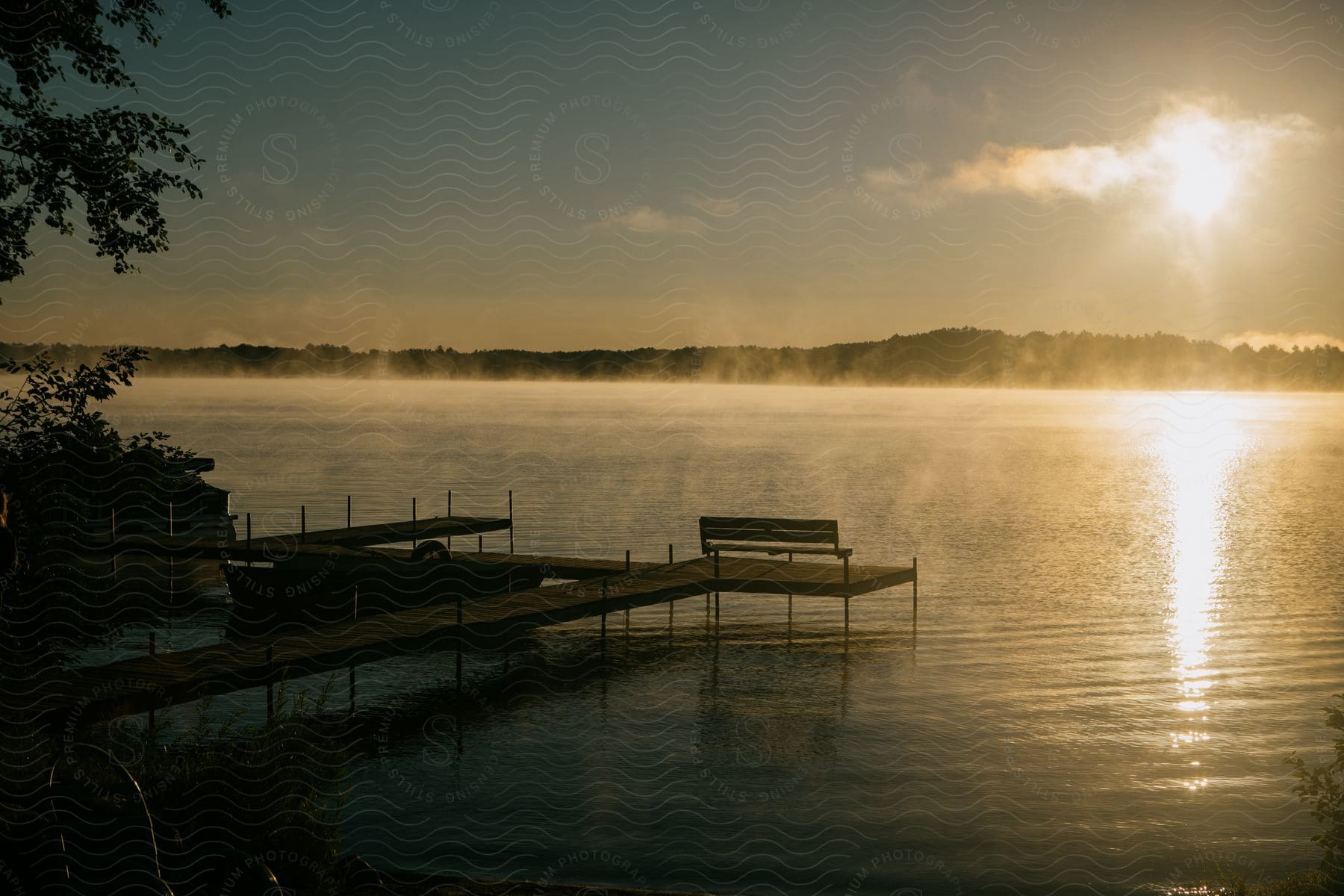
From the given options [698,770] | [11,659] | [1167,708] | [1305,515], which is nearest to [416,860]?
[698,770]

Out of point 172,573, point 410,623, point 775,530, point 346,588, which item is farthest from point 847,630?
point 172,573

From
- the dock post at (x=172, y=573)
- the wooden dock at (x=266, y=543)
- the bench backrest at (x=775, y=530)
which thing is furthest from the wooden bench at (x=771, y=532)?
the dock post at (x=172, y=573)

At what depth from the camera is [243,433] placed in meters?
154

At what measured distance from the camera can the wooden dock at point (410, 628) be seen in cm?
1348

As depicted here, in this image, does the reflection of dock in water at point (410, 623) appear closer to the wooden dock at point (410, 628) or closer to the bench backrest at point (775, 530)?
the wooden dock at point (410, 628)

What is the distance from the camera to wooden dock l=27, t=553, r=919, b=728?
531 inches

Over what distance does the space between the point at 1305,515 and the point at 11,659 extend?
202 ft

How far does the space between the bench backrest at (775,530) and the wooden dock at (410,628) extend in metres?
0.64

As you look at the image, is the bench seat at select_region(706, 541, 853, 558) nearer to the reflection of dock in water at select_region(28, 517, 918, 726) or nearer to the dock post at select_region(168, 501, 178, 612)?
the reflection of dock in water at select_region(28, 517, 918, 726)

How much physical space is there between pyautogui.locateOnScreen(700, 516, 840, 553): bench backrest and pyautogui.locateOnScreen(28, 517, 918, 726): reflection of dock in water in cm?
63

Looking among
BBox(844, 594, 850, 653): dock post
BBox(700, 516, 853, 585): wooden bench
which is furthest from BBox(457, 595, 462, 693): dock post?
BBox(844, 594, 850, 653): dock post

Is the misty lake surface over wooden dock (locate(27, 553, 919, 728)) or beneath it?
beneath

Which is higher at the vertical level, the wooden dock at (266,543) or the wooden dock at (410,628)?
the wooden dock at (410,628)

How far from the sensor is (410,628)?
17.9m
